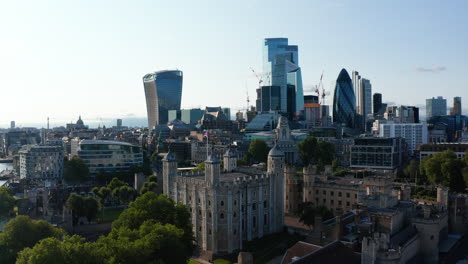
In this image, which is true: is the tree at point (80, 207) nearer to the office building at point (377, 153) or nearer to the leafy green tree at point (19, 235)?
the leafy green tree at point (19, 235)

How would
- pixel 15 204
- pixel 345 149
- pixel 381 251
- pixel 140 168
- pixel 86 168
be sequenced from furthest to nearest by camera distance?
pixel 345 149 < pixel 140 168 < pixel 86 168 < pixel 15 204 < pixel 381 251

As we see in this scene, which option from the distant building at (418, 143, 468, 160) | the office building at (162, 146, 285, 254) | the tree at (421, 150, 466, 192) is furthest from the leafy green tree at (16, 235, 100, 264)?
the distant building at (418, 143, 468, 160)

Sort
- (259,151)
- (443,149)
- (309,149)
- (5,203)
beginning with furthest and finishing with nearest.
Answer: (259,151), (309,149), (443,149), (5,203)

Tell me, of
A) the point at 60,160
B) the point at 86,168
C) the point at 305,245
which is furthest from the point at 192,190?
the point at 60,160

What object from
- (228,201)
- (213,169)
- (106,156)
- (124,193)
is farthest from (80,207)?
(106,156)

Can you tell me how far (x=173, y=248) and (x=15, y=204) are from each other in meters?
47.4

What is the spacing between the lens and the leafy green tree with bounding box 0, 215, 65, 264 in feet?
150

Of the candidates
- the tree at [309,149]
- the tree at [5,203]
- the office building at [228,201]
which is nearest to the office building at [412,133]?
the tree at [309,149]

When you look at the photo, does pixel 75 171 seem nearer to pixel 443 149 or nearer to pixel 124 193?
pixel 124 193

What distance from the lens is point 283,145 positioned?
148 metres

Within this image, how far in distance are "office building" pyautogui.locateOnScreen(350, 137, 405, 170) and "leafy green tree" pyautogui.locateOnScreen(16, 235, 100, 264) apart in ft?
354

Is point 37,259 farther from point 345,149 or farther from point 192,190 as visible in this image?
point 345,149

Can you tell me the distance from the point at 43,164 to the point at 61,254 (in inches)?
3472

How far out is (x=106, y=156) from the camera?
123250 mm
